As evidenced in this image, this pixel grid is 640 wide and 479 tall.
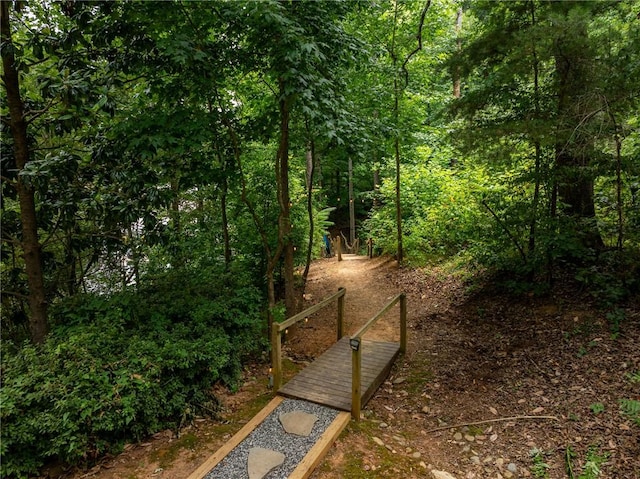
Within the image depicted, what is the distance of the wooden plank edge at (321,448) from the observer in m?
3.46

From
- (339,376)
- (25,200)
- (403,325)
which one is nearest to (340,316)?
(403,325)

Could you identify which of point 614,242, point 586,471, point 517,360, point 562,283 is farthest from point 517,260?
point 586,471

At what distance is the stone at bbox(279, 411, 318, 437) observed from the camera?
409 centimetres

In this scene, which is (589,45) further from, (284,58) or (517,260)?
(284,58)

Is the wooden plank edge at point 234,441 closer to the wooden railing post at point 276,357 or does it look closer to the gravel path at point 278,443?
the gravel path at point 278,443

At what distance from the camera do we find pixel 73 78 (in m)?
4.12

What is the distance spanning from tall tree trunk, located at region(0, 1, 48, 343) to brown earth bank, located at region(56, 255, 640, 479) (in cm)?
202

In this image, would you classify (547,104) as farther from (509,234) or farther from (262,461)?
(262,461)

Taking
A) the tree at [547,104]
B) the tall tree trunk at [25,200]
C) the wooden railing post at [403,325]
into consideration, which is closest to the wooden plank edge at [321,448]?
the wooden railing post at [403,325]

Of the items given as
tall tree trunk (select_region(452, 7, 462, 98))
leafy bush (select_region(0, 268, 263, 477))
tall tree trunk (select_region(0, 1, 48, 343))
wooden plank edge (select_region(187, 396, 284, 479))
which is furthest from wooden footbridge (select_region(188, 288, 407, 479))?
tall tree trunk (select_region(452, 7, 462, 98))

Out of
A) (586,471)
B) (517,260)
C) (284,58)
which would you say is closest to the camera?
(586,471)

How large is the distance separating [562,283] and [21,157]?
324 inches

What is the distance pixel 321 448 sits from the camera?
375 centimetres

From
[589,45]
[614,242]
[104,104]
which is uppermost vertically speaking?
[589,45]
